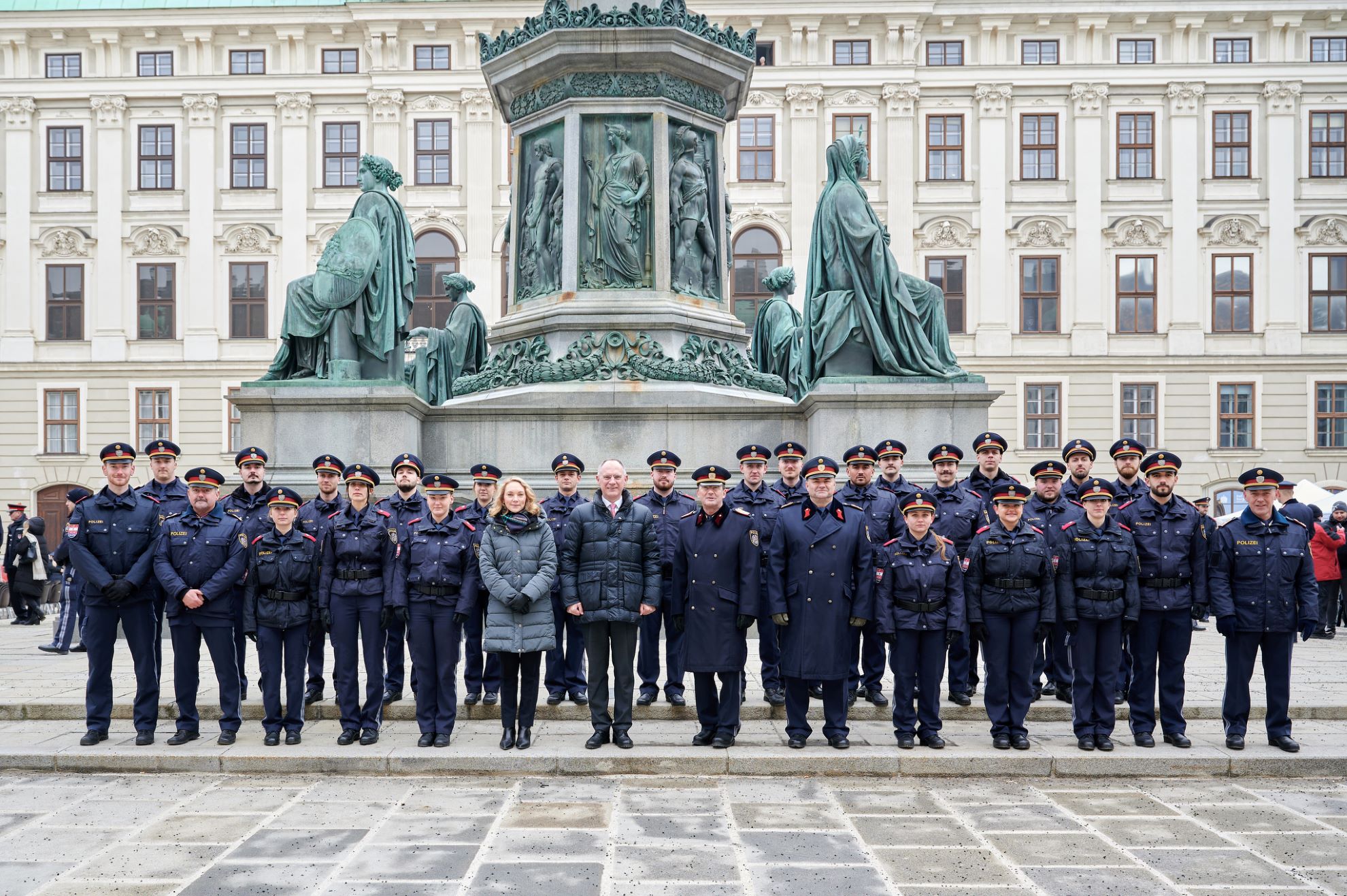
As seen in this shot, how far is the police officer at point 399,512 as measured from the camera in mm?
9219

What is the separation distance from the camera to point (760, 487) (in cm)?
980

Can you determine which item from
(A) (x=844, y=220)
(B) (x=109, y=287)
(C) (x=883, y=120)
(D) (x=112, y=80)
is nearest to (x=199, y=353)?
(B) (x=109, y=287)

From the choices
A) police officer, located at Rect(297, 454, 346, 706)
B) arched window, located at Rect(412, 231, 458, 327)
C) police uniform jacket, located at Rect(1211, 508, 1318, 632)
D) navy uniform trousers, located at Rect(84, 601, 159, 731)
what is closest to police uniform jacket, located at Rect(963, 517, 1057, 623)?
police uniform jacket, located at Rect(1211, 508, 1318, 632)

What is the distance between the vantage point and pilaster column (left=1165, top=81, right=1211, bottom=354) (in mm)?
41375

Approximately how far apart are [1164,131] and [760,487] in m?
36.3

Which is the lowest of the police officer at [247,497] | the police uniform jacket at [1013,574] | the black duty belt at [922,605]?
the black duty belt at [922,605]

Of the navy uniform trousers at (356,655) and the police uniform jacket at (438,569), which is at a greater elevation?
the police uniform jacket at (438,569)

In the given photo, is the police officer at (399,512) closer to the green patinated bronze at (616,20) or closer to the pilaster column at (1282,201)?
the green patinated bronze at (616,20)

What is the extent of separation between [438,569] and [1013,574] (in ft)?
12.0

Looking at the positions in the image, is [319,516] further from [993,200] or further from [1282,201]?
[1282,201]

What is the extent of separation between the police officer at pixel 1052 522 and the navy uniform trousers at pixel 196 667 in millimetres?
5233

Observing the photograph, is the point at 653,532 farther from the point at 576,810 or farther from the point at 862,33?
the point at 862,33

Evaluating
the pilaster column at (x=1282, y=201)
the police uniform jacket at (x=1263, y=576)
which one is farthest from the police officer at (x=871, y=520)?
the pilaster column at (x=1282, y=201)

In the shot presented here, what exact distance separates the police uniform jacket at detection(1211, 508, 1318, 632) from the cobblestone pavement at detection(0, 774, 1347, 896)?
1104 millimetres
